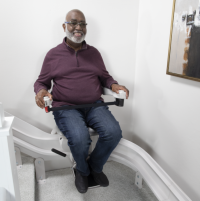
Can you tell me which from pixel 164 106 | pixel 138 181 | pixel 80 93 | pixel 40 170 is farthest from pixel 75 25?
pixel 138 181

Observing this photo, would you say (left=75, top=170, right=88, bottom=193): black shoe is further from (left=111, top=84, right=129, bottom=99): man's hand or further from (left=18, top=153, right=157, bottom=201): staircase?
(left=111, top=84, right=129, bottom=99): man's hand

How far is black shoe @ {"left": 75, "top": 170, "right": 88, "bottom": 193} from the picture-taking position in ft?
4.05

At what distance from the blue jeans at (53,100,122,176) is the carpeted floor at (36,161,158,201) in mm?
327

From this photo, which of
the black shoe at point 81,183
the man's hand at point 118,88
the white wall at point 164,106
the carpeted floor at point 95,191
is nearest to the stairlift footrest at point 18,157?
the carpeted floor at point 95,191

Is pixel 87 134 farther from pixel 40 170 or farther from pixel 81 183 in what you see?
pixel 40 170

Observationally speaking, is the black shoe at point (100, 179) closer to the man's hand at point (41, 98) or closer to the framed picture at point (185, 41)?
the man's hand at point (41, 98)

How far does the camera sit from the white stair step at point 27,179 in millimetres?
1277

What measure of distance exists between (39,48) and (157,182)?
1.41 meters

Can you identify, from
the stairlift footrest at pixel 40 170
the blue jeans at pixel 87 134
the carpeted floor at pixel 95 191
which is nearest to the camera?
the blue jeans at pixel 87 134

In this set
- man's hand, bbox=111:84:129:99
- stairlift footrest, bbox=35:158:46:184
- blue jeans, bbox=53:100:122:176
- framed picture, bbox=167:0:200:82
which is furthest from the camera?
stairlift footrest, bbox=35:158:46:184

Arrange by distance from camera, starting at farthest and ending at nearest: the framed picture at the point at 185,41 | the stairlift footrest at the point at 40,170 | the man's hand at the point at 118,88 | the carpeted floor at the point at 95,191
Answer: the stairlift footrest at the point at 40,170
the carpeted floor at the point at 95,191
the man's hand at the point at 118,88
the framed picture at the point at 185,41

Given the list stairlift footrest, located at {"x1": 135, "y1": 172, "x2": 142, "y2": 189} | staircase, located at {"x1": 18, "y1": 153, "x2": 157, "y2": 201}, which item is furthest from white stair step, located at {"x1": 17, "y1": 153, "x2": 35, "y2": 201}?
stairlift footrest, located at {"x1": 135, "y1": 172, "x2": 142, "y2": 189}

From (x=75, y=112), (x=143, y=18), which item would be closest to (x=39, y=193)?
(x=75, y=112)

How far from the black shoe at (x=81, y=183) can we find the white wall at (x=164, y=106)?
27.0 inches
